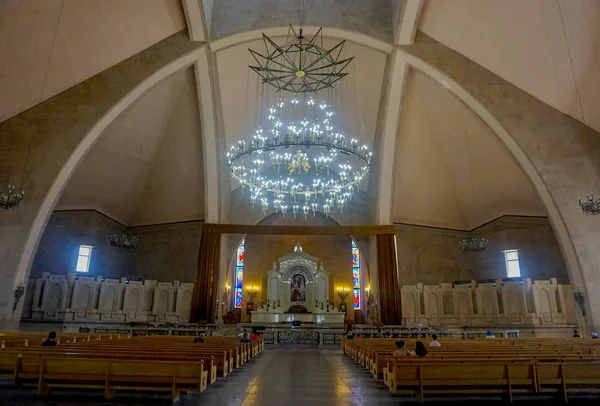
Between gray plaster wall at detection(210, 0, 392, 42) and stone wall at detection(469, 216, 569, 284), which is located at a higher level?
gray plaster wall at detection(210, 0, 392, 42)

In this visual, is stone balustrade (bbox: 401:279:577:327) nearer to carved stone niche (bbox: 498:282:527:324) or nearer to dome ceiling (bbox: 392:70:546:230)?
carved stone niche (bbox: 498:282:527:324)

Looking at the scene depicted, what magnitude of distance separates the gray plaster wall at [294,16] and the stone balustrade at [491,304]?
1141 centimetres

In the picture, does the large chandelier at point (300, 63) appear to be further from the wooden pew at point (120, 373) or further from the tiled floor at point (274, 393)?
the wooden pew at point (120, 373)

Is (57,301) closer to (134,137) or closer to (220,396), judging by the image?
(134,137)

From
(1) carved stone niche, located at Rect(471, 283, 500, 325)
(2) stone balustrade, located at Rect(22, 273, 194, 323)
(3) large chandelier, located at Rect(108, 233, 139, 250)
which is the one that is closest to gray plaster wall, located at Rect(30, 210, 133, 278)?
(2) stone balustrade, located at Rect(22, 273, 194, 323)

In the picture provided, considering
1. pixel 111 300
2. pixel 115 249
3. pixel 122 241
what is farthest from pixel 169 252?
pixel 111 300

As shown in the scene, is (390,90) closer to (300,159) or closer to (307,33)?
Answer: (307,33)

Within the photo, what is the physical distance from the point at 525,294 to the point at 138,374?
1581 cm

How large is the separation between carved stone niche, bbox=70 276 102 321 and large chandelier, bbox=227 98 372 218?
7942 mm

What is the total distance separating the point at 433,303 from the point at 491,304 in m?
2.58

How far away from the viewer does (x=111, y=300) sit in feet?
55.9

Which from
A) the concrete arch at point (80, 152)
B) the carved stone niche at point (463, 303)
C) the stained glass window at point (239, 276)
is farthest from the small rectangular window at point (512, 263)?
the concrete arch at point (80, 152)

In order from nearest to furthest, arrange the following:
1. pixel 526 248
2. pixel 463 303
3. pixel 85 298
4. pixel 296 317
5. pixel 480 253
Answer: pixel 85 298
pixel 463 303
pixel 526 248
pixel 480 253
pixel 296 317

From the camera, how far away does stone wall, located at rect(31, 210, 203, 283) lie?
17.7 metres
